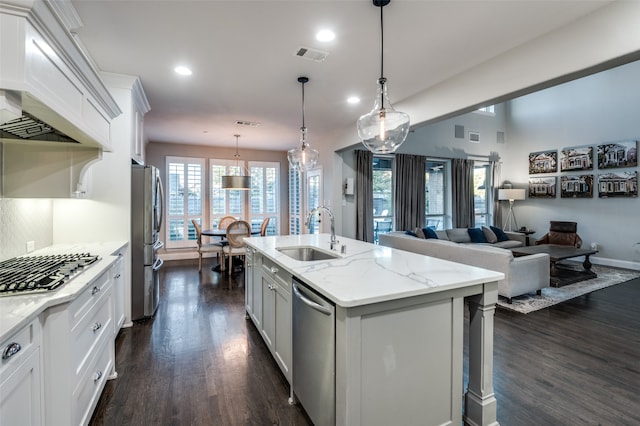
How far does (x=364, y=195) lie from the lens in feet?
21.2

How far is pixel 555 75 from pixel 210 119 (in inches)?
183

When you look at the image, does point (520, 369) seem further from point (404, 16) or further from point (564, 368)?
point (404, 16)

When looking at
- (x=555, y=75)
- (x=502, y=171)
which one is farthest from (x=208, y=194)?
(x=502, y=171)

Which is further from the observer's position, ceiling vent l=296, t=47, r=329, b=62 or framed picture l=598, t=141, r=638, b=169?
framed picture l=598, t=141, r=638, b=169

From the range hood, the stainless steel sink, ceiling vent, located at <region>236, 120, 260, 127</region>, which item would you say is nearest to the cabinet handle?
the range hood

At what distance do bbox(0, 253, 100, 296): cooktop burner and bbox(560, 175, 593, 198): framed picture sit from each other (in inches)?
352

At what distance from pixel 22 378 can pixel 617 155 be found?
9.17m

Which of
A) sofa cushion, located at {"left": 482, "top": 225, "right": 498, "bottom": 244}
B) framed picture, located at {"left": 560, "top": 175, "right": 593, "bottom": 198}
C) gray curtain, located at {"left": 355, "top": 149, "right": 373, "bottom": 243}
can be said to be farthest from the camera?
sofa cushion, located at {"left": 482, "top": 225, "right": 498, "bottom": 244}

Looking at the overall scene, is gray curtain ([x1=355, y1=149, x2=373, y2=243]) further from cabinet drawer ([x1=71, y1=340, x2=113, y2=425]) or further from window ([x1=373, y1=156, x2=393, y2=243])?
cabinet drawer ([x1=71, y1=340, x2=113, y2=425])

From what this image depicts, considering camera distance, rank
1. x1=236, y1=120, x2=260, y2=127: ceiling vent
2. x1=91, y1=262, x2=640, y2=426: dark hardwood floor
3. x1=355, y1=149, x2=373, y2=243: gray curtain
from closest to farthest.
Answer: x1=91, y1=262, x2=640, y2=426: dark hardwood floor, x1=236, y1=120, x2=260, y2=127: ceiling vent, x1=355, y1=149, x2=373, y2=243: gray curtain

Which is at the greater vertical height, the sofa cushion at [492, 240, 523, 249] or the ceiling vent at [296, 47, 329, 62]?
the ceiling vent at [296, 47, 329, 62]

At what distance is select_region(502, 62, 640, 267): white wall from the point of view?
6.11m

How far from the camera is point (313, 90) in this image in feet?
12.5

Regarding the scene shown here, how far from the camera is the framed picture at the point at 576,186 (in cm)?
667
